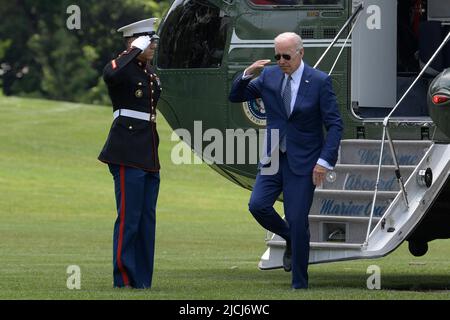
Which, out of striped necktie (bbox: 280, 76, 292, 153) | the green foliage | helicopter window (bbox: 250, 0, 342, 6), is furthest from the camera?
the green foliage

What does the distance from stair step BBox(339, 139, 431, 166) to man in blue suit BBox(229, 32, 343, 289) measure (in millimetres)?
1548

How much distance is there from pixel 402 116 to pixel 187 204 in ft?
48.6

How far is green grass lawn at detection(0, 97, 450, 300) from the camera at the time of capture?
10.7 m

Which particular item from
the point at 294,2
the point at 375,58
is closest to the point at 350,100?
the point at 375,58

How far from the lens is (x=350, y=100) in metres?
12.6

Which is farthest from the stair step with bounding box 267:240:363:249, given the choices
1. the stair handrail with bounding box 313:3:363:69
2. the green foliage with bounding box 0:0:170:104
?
the green foliage with bounding box 0:0:170:104

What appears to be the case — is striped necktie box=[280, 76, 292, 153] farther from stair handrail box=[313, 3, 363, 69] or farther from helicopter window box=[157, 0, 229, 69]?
helicopter window box=[157, 0, 229, 69]

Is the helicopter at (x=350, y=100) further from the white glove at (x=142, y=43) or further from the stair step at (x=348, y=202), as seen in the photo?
the white glove at (x=142, y=43)

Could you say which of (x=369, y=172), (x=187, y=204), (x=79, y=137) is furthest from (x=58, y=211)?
(x=369, y=172)

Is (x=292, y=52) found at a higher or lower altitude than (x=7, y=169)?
higher

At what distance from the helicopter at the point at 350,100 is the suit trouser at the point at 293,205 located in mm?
636

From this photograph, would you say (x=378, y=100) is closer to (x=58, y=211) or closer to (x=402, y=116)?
(x=402, y=116)
